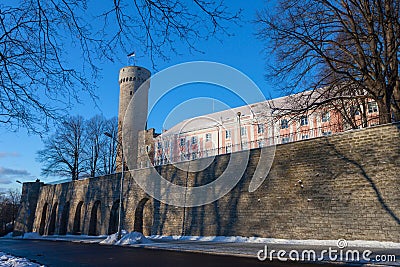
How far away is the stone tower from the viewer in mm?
47875

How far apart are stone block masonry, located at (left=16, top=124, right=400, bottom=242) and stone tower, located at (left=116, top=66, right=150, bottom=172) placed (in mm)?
21414

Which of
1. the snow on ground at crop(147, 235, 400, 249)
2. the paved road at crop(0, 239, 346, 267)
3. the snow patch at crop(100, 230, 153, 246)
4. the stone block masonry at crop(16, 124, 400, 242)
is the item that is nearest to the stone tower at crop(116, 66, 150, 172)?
the stone block masonry at crop(16, 124, 400, 242)

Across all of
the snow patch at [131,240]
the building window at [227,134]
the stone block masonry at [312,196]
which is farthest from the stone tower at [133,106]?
the snow patch at [131,240]

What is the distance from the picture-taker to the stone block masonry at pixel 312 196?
1470cm

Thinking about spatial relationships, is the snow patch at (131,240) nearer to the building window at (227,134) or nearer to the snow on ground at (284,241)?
the snow on ground at (284,241)

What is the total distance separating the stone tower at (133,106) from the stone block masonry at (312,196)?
843 inches

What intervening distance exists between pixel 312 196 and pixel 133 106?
121ft

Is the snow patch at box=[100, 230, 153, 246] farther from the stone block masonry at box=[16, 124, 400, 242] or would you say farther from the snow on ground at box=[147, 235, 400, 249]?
the stone block masonry at box=[16, 124, 400, 242]

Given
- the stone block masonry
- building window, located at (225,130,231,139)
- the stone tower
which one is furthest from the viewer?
building window, located at (225,130,231,139)

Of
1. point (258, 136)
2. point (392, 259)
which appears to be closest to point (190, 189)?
point (392, 259)

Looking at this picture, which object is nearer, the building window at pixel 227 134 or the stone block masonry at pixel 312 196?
the stone block masonry at pixel 312 196

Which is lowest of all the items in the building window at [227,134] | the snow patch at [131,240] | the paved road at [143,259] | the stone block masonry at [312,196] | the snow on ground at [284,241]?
the paved road at [143,259]

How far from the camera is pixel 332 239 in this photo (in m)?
15.7

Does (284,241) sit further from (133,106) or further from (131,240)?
(133,106)
